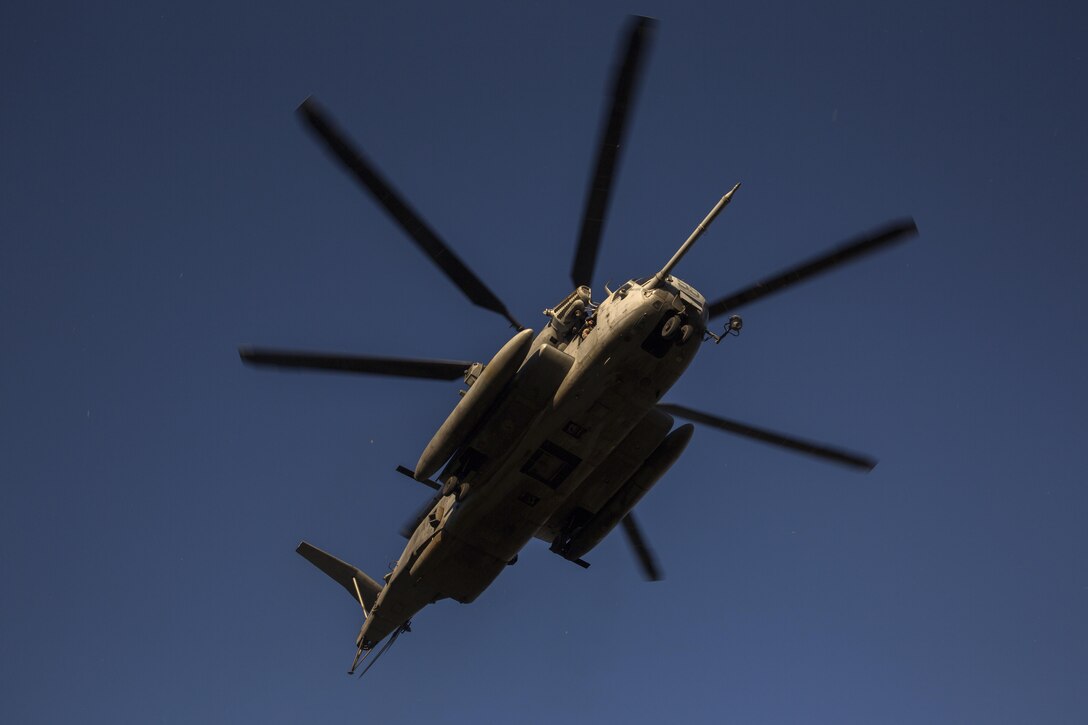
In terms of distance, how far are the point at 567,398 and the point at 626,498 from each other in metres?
4.01

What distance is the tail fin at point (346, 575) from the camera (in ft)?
85.7

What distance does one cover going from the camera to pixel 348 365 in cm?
1839

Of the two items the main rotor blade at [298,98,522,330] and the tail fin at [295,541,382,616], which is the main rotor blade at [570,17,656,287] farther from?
the tail fin at [295,541,382,616]

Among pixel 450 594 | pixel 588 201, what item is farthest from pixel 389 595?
pixel 588 201

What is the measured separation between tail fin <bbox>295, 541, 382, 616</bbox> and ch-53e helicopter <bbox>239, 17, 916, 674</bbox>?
3.88 metres

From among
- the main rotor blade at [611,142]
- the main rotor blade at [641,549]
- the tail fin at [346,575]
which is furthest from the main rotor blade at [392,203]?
the tail fin at [346,575]

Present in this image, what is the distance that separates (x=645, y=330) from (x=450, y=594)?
28.7 feet

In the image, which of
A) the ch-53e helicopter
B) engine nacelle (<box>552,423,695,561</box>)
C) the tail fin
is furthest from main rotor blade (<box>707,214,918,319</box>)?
the tail fin

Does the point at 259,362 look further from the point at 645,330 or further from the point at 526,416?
the point at 645,330

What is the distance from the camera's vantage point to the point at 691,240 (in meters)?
17.2

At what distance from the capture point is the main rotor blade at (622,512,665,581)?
23219 millimetres

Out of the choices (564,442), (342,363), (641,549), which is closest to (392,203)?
(342,363)

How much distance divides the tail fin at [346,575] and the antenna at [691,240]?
1226 centimetres

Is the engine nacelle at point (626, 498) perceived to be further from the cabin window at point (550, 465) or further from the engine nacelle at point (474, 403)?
the engine nacelle at point (474, 403)
